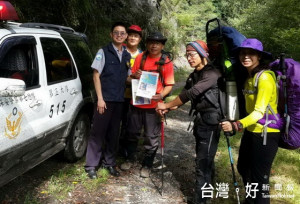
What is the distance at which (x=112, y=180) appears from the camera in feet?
13.4

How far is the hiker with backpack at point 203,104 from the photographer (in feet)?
10.1

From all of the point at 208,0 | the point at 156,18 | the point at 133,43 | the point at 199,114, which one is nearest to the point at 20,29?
the point at 133,43

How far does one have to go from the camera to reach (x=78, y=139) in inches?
175

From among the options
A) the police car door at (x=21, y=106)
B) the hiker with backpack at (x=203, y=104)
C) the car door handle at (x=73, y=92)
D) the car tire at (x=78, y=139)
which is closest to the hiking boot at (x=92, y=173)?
the car tire at (x=78, y=139)

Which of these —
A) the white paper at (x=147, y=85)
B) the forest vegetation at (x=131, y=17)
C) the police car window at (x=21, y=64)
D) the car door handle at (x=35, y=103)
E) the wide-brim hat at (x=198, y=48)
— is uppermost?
the forest vegetation at (x=131, y=17)

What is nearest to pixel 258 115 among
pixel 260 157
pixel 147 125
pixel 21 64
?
pixel 260 157

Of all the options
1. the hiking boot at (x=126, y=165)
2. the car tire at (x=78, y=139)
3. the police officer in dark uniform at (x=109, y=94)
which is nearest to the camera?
the police officer in dark uniform at (x=109, y=94)

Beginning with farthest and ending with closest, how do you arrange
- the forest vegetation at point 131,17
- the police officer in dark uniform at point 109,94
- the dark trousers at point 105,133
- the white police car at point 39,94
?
the forest vegetation at point 131,17 < the dark trousers at point 105,133 < the police officer in dark uniform at point 109,94 < the white police car at point 39,94

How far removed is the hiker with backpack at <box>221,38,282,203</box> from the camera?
8.60ft

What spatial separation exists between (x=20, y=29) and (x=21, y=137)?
127cm

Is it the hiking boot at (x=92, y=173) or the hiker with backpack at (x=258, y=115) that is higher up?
the hiker with backpack at (x=258, y=115)

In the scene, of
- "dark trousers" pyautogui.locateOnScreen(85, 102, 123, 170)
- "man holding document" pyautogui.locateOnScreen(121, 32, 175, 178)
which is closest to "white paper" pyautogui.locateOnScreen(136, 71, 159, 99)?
"man holding document" pyautogui.locateOnScreen(121, 32, 175, 178)

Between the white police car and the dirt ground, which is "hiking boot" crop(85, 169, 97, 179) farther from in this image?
the white police car

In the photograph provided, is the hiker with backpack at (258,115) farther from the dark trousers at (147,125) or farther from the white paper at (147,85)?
the dark trousers at (147,125)
